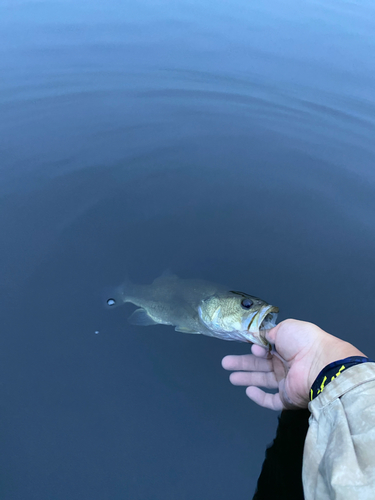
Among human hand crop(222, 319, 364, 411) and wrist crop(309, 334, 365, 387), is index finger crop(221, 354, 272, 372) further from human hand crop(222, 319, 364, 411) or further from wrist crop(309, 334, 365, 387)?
wrist crop(309, 334, 365, 387)

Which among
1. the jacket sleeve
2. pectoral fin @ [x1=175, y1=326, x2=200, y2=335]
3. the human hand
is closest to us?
the jacket sleeve

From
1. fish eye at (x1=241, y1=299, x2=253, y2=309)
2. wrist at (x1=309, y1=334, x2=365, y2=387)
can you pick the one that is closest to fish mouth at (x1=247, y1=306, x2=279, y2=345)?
fish eye at (x1=241, y1=299, x2=253, y2=309)

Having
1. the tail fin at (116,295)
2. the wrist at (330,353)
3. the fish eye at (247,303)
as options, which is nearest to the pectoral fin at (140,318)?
the tail fin at (116,295)

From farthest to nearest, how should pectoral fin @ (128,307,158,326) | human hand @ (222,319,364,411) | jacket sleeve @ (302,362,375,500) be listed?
pectoral fin @ (128,307,158,326) < human hand @ (222,319,364,411) < jacket sleeve @ (302,362,375,500)

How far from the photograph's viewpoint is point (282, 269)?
4332mm

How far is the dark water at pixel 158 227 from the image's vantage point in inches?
112

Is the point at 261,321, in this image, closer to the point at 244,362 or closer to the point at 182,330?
the point at 244,362

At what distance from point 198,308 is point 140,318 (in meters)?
0.69

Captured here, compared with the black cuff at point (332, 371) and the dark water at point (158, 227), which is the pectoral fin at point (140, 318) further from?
the black cuff at point (332, 371)

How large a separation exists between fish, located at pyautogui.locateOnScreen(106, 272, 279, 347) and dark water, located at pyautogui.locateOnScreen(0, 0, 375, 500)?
0.52 ft

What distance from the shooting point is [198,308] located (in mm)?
3742

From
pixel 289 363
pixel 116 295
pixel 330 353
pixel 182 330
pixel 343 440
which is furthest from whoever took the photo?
pixel 116 295

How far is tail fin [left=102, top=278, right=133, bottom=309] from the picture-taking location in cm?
398

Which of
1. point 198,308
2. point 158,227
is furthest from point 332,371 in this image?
point 158,227
